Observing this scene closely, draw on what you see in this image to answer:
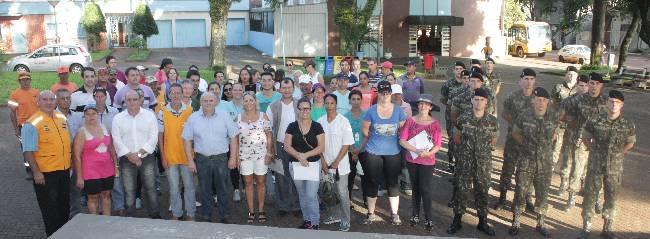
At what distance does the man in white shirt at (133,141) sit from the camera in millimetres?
6227

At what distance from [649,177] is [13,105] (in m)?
10.2

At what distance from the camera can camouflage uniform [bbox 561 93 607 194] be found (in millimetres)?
7152

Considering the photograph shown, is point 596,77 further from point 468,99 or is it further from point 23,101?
point 23,101

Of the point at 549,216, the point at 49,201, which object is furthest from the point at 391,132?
the point at 49,201

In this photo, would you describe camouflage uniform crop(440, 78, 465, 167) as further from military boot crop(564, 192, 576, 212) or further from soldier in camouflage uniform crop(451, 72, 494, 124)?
military boot crop(564, 192, 576, 212)

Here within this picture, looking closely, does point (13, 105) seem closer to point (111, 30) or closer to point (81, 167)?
point (81, 167)

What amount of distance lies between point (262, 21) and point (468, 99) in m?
31.7

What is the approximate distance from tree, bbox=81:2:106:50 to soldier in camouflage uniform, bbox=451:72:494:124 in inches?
1324

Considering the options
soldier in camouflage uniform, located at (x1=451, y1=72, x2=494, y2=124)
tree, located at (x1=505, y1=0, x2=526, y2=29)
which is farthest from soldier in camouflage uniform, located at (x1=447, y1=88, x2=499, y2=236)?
tree, located at (x1=505, y1=0, x2=526, y2=29)

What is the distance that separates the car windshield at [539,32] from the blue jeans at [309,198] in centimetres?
3467

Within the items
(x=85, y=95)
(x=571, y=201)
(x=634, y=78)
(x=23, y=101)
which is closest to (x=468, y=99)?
(x=571, y=201)

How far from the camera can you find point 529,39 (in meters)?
37.2

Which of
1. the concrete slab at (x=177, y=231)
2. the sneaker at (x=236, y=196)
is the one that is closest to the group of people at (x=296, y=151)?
the sneaker at (x=236, y=196)

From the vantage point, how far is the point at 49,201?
593cm
